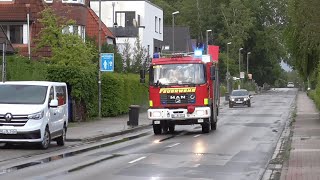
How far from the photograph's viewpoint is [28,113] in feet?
65.5

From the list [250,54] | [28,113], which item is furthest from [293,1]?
[250,54]

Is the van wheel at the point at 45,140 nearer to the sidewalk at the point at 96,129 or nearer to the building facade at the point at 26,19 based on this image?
→ the sidewalk at the point at 96,129

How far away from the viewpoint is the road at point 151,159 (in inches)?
574

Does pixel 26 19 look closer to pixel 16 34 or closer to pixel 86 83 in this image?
pixel 16 34

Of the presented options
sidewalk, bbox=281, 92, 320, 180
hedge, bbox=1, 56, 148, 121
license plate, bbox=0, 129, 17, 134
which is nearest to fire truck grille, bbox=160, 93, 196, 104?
sidewalk, bbox=281, 92, 320, 180

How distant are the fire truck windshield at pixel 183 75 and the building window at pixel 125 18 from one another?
148ft

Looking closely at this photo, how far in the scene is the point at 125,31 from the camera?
69875 millimetres

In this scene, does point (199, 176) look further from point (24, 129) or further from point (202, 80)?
point (202, 80)

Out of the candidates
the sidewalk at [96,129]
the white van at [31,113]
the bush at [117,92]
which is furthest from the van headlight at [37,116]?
the bush at [117,92]

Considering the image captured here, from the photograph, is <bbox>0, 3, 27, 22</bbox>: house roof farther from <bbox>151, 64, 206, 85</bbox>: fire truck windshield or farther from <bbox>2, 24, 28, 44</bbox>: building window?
<bbox>151, 64, 206, 85</bbox>: fire truck windshield

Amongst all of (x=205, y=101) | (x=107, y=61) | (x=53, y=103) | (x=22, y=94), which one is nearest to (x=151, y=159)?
(x=53, y=103)

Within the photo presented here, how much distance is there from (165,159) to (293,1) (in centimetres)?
1877

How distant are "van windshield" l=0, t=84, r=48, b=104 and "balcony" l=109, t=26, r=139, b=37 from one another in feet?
154

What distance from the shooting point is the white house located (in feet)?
228
